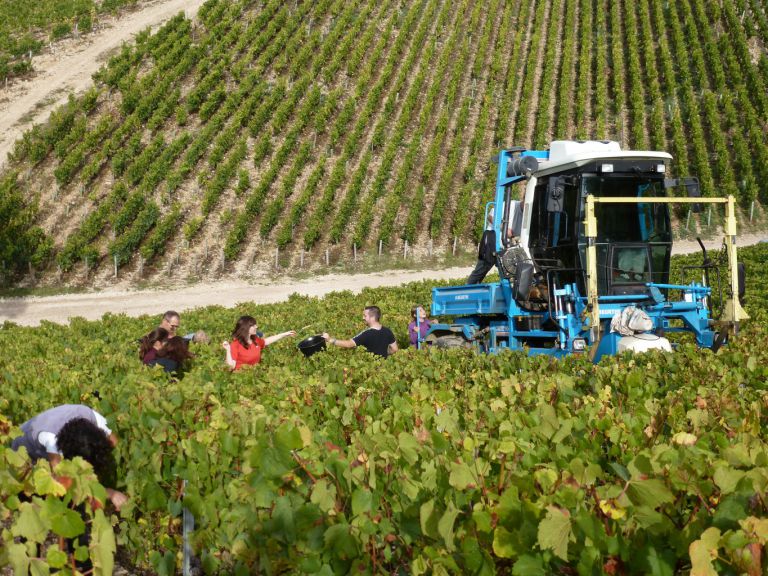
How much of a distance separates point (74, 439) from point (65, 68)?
44422 mm

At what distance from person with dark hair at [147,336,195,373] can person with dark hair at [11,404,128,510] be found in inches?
130

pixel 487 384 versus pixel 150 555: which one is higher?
pixel 487 384

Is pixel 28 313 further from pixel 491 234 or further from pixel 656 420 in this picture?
pixel 656 420

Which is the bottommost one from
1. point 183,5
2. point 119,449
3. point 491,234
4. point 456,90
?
point 119,449

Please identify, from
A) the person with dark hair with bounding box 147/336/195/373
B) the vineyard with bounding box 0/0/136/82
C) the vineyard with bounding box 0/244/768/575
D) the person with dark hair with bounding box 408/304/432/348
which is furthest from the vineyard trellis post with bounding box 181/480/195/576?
the vineyard with bounding box 0/0/136/82

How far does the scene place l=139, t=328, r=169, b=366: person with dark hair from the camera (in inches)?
323

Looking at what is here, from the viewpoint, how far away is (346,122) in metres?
39.0

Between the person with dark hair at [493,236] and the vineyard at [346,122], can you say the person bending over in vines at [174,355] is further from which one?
the vineyard at [346,122]

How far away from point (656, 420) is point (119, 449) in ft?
10.7

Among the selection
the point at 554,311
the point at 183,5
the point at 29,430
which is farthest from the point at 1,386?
the point at 183,5

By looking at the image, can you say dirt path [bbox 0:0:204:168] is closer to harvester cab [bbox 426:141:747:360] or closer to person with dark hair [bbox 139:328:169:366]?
person with dark hair [bbox 139:328:169:366]

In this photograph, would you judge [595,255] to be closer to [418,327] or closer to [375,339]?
[375,339]

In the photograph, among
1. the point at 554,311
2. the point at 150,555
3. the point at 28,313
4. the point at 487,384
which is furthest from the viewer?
the point at 28,313

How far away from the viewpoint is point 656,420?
417 centimetres
